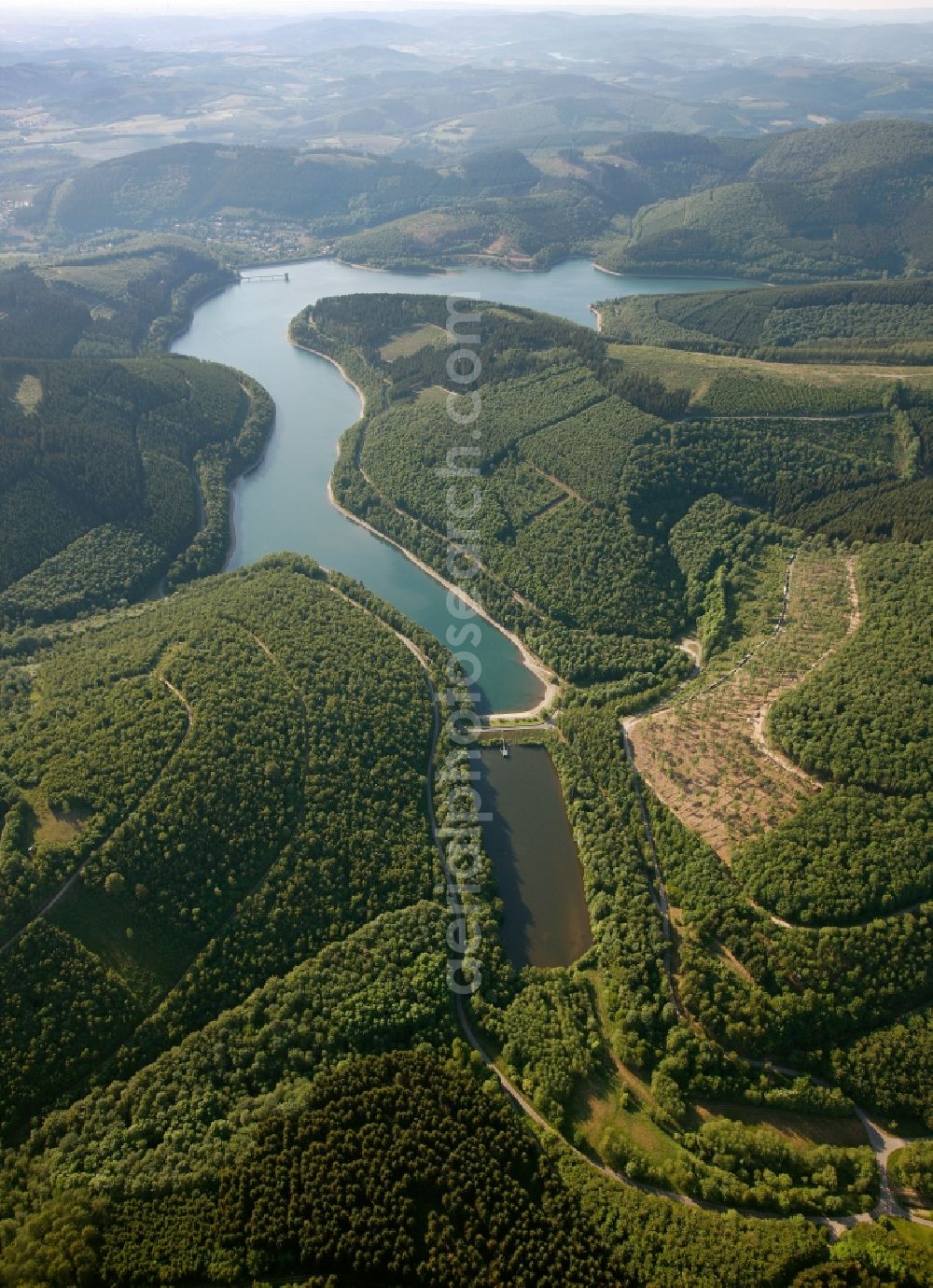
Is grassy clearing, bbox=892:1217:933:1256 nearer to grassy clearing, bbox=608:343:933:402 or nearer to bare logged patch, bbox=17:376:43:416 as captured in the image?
grassy clearing, bbox=608:343:933:402

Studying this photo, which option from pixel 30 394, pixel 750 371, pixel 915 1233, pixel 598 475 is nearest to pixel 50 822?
pixel 915 1233

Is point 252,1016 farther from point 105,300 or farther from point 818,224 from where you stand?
point 818,224

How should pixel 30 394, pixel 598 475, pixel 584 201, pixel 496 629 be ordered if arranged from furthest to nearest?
pixel 584 201 → pixel 30 394 → pixel 598 475 → pixel 496 629

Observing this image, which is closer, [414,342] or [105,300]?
[414,342]

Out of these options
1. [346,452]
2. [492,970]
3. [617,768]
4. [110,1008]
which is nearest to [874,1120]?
[492,970]

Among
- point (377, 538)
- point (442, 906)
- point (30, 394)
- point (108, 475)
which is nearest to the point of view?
point (442, 906)

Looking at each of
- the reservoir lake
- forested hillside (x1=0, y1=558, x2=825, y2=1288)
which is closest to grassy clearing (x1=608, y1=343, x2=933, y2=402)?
the reservoir lake
